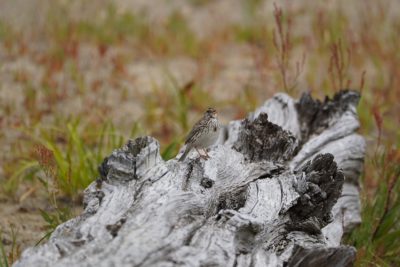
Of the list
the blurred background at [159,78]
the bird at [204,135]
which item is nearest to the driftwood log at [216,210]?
the bird at [204,135]

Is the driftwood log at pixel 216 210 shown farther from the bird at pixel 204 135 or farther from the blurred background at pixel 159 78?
the blurred background at pixel 159 78

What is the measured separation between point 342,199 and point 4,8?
22.2 feet

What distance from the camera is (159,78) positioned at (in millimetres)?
8414

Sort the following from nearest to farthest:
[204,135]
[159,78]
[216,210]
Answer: [216,210] < [204,135] < [159,78]

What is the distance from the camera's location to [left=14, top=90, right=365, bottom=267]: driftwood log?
115 inches

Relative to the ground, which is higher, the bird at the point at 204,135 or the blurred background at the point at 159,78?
the blurred background at the point at 159,78

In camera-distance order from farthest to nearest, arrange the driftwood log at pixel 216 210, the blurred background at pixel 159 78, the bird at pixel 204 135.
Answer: the blurred background at pixel 159 78 → the bird at pixel 204 135 → the driftwood log at pixel 216 210

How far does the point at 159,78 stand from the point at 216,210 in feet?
16.3

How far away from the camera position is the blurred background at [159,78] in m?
5.15

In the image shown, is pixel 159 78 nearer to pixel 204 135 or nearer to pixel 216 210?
pixel 204 135

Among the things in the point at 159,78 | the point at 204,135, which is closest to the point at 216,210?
the point at 204,135

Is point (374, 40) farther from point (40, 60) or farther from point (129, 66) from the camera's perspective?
point (40, 60)

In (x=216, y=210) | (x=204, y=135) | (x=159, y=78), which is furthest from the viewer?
(x=159, y=78)

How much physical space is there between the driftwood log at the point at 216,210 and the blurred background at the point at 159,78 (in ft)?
2.54
